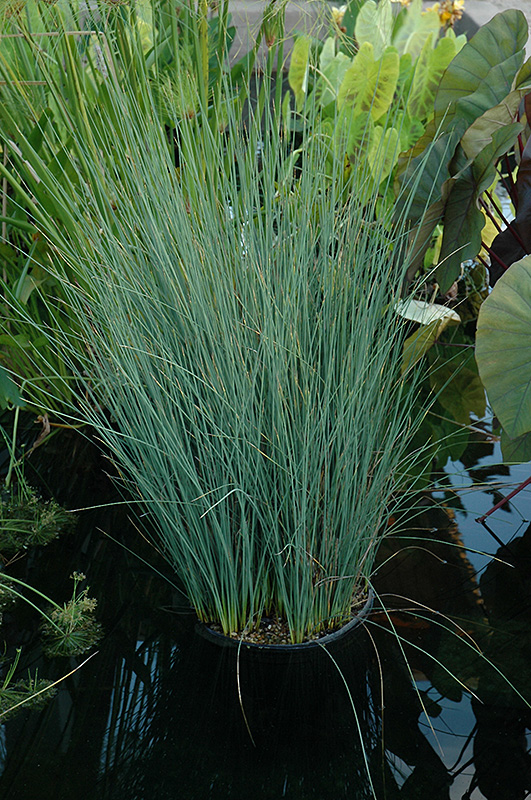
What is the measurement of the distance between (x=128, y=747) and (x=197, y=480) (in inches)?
15.0

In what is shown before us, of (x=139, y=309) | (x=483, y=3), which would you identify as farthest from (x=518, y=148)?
(x=483, y=3)

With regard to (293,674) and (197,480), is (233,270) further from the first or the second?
(293,674)

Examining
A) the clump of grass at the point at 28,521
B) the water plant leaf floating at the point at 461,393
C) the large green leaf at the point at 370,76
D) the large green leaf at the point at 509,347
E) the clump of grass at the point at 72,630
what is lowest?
the clump of grass at the point at 72,630

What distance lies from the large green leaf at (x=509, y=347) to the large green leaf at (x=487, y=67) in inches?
20.0

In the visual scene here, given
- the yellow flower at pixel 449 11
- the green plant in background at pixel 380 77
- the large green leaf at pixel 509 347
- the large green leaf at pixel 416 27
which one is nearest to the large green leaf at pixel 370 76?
the green plant in background at pixel 380 77

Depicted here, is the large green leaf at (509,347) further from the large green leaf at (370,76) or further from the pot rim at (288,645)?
the large green leaf at (370,76)

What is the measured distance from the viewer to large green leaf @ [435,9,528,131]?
152 cm

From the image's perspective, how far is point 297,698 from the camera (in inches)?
42.9

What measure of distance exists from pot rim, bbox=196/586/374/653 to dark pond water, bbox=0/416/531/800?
0.02m

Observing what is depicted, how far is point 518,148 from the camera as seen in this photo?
1.56 m

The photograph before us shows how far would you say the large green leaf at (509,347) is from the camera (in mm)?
1181

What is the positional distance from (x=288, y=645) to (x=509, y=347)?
1.98 ft

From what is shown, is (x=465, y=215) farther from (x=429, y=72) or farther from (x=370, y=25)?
(x=370, y=25)

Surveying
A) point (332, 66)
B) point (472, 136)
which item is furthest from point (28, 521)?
point (332, 66)
